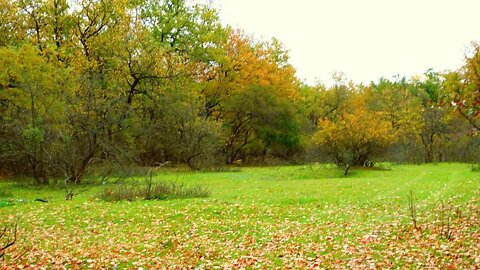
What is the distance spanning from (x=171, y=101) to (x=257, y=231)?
91.0 feet

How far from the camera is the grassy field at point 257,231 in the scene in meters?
9.48

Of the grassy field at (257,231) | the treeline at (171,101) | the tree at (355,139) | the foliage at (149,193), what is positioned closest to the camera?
the grassy field at (257,231)

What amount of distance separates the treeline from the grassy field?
9.74 feet

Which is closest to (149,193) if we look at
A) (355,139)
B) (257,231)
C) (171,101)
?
(257,231)

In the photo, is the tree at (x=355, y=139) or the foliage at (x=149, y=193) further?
the tree at (x=355, y=139)

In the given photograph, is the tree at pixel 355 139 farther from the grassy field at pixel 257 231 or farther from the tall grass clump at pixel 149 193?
the tall grass clump at pixel 149 193

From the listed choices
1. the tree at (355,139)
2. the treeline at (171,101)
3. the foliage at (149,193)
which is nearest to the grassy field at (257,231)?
the foliage at (149,193)

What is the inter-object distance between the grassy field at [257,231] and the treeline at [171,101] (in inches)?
117

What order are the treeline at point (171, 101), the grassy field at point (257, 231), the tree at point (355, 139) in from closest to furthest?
the grassy field at point (257, 231)
the treeline at point (171, 101)
the tree at point (355, 139)

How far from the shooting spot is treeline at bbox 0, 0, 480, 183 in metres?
25.9

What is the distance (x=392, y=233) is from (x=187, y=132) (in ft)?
91.8

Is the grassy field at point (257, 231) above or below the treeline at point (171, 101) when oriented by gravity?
below

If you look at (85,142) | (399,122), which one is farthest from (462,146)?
(85,142)

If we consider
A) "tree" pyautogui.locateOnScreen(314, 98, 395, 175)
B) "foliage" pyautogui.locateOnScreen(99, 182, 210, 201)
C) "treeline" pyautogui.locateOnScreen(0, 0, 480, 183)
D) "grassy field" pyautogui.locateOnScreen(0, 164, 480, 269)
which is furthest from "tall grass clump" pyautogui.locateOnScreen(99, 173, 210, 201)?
"tree" pyautogui.locateOnScreen(314, 98, 395, 175)
